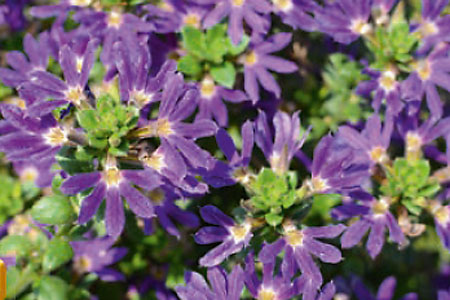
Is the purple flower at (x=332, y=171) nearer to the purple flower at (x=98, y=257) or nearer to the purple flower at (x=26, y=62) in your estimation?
the purple flower at (x=98, y=257)

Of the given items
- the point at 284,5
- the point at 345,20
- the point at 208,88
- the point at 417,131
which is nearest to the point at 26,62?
the point at 208,88

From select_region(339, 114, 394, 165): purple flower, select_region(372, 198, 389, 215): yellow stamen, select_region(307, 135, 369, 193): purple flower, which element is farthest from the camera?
select_region(339, 114, 394, 165): purple flower

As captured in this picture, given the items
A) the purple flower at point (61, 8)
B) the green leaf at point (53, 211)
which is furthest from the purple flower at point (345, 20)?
the green leaf at point (53, 211)

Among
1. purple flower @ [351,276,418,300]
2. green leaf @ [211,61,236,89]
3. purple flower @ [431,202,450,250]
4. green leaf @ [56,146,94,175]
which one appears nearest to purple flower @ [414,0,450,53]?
purple flower @ [431,202,450,250]

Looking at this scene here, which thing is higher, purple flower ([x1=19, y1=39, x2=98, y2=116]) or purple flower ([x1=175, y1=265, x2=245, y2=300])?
purple flower ([x1=19, y1=39, x2=98, y2=116])

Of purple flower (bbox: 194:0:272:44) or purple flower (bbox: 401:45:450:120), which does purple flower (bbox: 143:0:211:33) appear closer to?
purple flower (bbox: 194:0:272:44)

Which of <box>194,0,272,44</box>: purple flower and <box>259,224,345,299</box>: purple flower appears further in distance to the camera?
<box>194,0,272,44</box>: purple flower
